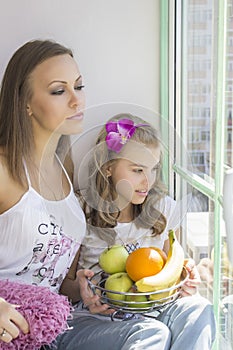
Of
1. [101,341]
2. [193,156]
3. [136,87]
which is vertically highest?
[136,87]

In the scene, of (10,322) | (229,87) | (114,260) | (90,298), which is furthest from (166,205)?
(10,322)

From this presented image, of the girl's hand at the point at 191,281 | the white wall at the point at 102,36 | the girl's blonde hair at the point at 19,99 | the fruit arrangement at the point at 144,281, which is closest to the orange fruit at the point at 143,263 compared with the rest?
the fruit arrangement at the point at 144,281

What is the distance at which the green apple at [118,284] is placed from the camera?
4.95 ft

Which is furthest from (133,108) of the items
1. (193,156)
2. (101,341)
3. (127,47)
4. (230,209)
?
(101,341)

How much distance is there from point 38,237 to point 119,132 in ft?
1.10

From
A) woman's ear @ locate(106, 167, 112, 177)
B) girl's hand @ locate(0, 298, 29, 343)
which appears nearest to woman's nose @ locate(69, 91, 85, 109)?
woman's ear @ locate(106, 167, 112, 177)

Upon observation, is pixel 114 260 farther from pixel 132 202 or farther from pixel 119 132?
pixel 119 132

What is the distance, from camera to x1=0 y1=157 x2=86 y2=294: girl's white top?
1.60 metres

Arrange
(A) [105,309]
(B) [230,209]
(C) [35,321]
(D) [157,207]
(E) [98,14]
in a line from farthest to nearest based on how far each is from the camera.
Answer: (E) [98,14] → (D) [157,207] → (A) [105,309] → (C) [35,321] → (B) [230,209]

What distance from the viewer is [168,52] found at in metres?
1.95

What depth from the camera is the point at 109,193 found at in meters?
1.62

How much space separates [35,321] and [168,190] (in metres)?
0.49

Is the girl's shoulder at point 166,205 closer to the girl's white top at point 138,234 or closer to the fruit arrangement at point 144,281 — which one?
the girl's white top at point 138,234

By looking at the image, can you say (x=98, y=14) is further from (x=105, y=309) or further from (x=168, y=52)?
(x=105, y=309)
